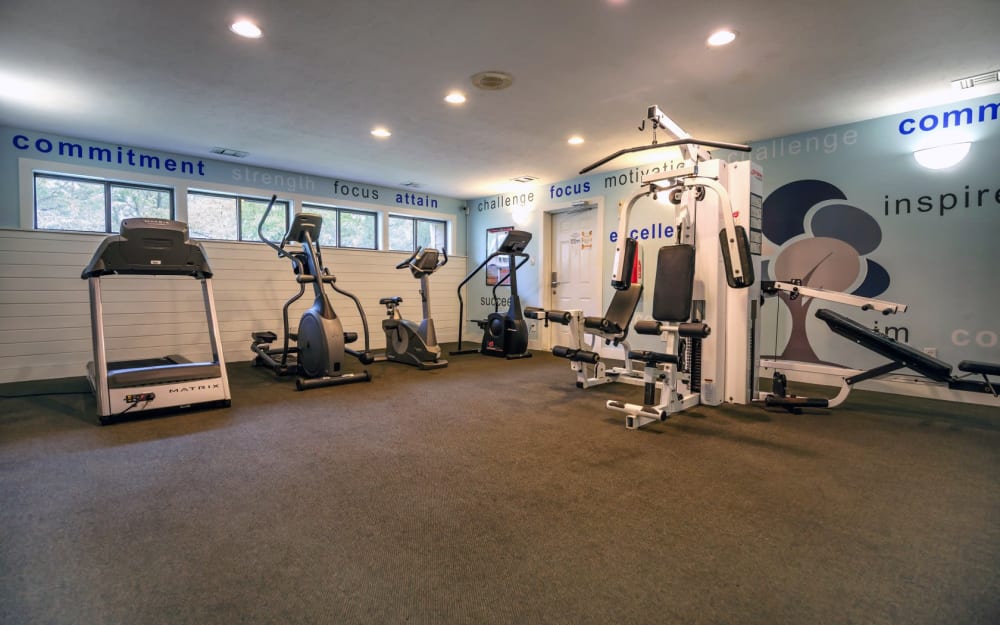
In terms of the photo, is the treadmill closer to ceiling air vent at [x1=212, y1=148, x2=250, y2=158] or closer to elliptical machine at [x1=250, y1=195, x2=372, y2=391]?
elliptical machine at [x1=250, y1=195, x2=372, y2=391]

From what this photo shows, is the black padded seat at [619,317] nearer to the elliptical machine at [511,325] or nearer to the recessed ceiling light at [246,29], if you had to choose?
the elliptical machine at [511,325]

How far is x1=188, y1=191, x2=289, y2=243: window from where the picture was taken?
5941mm

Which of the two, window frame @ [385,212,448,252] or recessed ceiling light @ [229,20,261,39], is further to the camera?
window frame @ [385,212,448,252]


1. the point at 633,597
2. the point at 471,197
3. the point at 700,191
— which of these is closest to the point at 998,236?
the point at 700,191

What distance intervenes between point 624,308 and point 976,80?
Result: 3103 millimetres

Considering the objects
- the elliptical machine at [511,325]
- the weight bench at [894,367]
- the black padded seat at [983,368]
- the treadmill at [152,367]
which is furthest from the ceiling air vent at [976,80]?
the treadmill at [152,367]

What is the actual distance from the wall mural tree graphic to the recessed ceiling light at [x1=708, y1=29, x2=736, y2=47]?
2399mm

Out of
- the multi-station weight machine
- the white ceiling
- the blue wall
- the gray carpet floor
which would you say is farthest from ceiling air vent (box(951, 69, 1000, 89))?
the blue wall

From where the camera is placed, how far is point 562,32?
9.57ft

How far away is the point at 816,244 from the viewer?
4625mm

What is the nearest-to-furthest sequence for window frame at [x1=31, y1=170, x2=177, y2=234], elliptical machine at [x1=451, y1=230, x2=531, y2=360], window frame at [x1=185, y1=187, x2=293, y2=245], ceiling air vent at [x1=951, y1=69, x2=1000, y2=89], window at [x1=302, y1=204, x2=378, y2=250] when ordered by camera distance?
ceiling air vent at [x1=951, y1=69, x2=1000, y2=89]
window frame at [x1=31, y1=170, x2=177, y2=234]
window frame at [x1=185, y1=187, x2=293, y2=245]
elliptical machine at [x1=451, y1=230, x2=531, y2=360]
window at [x1=302, y1=204, x2=378, y2=250]

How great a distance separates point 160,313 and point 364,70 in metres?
4.02

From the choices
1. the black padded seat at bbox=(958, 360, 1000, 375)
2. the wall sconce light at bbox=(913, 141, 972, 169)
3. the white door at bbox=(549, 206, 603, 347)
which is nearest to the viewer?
the black padded seat at bbox=(958, 360, 1000, 375)

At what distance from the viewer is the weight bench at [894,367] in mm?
→ 3170
